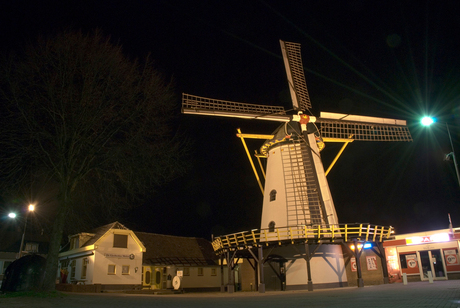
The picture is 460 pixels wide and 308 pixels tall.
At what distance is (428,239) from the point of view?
25000 mm

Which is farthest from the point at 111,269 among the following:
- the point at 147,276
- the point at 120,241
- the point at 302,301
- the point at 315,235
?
the point at 302,301

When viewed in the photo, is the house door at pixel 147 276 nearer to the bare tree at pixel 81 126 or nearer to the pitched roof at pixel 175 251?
the pitched roof at pixel 175 251

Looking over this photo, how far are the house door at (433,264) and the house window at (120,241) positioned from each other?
23462mm

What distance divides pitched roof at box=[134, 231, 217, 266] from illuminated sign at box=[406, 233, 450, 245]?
18.6 meters

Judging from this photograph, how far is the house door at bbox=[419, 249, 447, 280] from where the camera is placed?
24620 millimetres

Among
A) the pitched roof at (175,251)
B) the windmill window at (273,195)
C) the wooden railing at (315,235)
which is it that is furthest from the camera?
the pitched roof at (175,251)

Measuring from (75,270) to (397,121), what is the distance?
96.6 ft

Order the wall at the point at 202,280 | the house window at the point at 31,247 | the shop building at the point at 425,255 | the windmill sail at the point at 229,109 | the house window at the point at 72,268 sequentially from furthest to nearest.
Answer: the house window at the point at 31,247, the wall at the point at 202,280, the house window at the point at 72,268, the shop building at the point at 425,255, the windmill sail at the point at 229,109

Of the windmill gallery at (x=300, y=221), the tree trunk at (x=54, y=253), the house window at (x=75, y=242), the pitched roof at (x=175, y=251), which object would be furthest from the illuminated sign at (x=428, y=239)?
the house window at (x=75, y=242)

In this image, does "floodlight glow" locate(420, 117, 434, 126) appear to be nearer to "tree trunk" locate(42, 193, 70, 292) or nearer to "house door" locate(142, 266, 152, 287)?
"tree trunk" locate(42, 193, 70, 292)

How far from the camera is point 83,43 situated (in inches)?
607

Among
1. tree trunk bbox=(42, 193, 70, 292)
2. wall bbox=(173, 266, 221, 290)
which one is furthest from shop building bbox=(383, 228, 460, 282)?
tree trunk bbox=(42, 193, 70, 292)

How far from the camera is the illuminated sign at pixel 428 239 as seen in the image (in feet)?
79.5

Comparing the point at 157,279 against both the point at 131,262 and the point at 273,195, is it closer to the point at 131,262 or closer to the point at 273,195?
the point at 131,262
